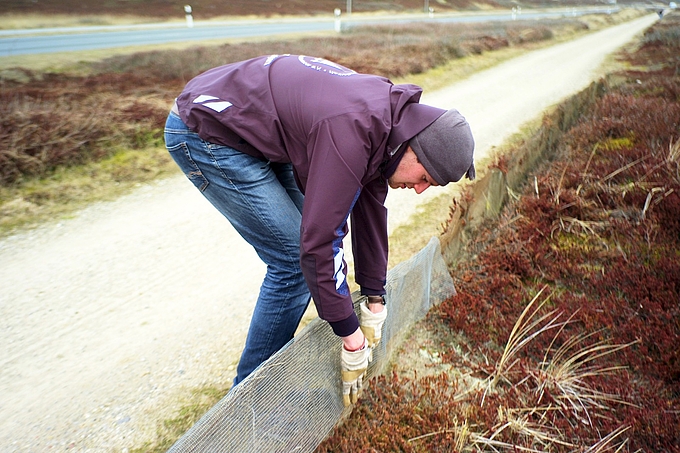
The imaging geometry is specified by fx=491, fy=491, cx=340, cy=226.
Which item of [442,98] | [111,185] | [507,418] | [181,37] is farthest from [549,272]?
[181,37]

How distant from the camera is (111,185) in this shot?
5965mm

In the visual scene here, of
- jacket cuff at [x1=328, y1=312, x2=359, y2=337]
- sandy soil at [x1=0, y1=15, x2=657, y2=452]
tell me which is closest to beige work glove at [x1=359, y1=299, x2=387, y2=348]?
jacket cuff at [x1=328, y1=312, x2=359, y2=337]

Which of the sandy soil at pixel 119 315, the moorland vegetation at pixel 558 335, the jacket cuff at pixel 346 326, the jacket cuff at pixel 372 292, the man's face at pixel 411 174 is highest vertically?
the man's face at pixel 411 174

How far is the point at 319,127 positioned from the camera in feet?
6.03

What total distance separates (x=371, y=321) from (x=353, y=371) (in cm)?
30

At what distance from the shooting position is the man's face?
2023 mm

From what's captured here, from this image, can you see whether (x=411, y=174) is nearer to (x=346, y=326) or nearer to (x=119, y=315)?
(x=346, y=326)

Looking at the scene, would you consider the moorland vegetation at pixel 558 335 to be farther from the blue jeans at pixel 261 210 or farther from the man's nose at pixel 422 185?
the man's nose at pixel 422 185

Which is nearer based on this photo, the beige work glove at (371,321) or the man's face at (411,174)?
the man's face at (411,174)

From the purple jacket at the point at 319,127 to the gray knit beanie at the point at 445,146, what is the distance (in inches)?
1.7

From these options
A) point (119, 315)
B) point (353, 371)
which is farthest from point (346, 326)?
point (119, 315)

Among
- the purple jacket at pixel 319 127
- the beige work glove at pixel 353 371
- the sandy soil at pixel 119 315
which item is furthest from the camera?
the sandy soil at pixel 119 315

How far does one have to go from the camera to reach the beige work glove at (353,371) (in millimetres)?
2402

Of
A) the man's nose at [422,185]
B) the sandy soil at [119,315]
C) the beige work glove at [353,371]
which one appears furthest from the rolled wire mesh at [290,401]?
the sandy soil at [119,315]
